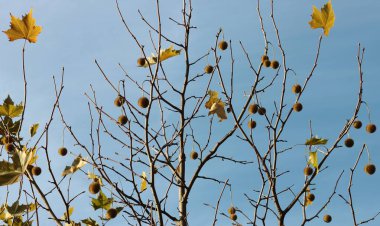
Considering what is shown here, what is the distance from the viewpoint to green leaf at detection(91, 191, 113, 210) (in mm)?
3895

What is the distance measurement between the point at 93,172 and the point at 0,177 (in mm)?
1310

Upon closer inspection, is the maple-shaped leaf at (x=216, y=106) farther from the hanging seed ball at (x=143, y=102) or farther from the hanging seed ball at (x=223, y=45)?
the hanging seed ball at (x=223, y=45)

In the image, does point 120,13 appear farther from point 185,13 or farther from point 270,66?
point 270,66

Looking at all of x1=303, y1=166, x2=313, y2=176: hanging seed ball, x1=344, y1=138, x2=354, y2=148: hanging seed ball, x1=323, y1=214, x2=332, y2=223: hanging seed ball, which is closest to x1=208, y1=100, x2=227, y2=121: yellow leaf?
x1=303, y1=166, x2=313, y2=176: hanging seed ball

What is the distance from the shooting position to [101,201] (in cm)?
390

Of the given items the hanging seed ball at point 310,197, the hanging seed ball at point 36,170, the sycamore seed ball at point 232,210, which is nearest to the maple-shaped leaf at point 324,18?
the hanging seed ball at point 310,197

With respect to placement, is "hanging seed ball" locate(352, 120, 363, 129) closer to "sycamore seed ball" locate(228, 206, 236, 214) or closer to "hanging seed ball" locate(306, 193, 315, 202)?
"hanging seed ball" locate(306, 193, 315, 202)

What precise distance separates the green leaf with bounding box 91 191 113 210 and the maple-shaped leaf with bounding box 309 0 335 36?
2.04 metres

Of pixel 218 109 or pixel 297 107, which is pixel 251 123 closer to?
pixel 297 107

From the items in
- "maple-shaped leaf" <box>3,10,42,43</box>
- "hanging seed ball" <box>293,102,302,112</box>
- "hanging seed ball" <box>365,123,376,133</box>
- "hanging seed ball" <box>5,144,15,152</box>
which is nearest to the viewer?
"maple-shaped leaf" <box>3,10,42,43</box>

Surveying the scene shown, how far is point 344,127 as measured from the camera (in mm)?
4449

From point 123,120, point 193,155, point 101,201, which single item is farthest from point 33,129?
point 193,155

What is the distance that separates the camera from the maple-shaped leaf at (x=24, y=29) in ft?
11.9

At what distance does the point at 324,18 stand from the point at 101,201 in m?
2.17
